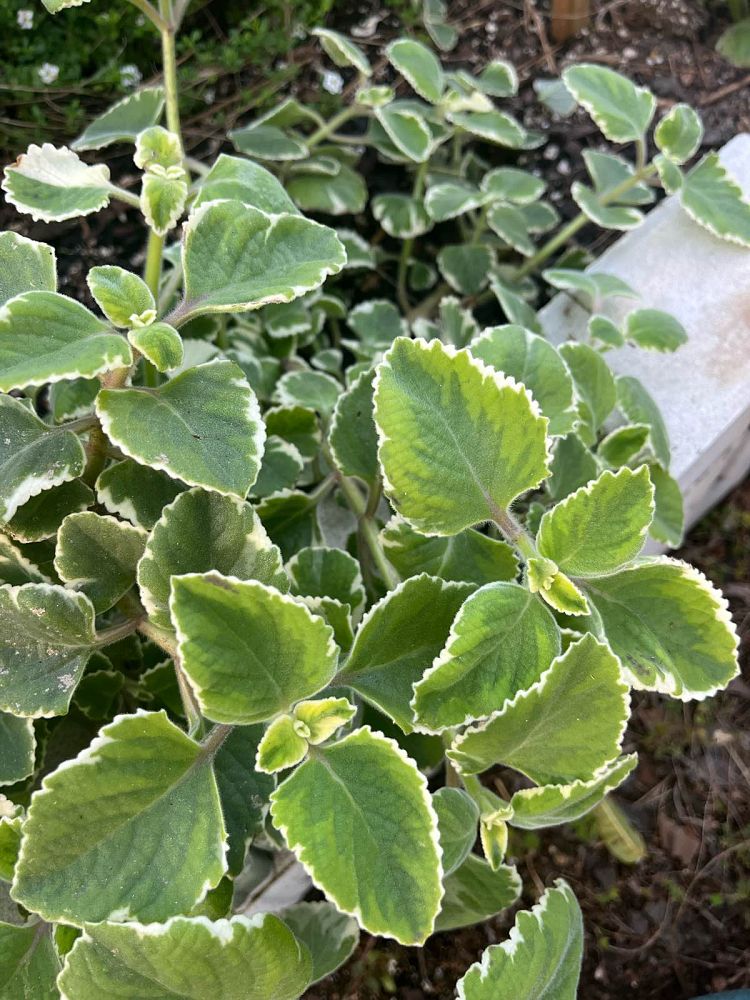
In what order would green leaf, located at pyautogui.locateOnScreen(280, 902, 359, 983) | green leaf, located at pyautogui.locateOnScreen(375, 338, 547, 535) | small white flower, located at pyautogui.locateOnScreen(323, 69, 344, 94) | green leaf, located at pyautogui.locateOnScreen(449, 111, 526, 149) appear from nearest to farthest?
1. green leaf, located at pyautogui.locateOnScreen(375, 338, 547, 535)
2. green leaf, located at pyautogui.locateOnScreen(280, 902, 359, 983)
3. green leaf, located at pyautogui.locateOnScreen(449, 111, 526, 149)
4. small white flower, located at pyautogui.locateOnScreen(323, 69, 344, 94)

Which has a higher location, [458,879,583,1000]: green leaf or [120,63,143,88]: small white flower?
[120,63,143,88]: small white flower

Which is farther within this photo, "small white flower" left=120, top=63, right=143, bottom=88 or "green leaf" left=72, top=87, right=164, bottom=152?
"small white flower" left=120, top=63, right=143, bottom=88

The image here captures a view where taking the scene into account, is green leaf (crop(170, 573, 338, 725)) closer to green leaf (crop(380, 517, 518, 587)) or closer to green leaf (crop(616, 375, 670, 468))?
green leaf (crop(380, 517, 518, 587))

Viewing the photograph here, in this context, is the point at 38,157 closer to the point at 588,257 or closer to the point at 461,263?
the point at 461,263

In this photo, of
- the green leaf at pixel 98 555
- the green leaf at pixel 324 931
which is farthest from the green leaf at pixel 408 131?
the green leaf at pixel 324 931

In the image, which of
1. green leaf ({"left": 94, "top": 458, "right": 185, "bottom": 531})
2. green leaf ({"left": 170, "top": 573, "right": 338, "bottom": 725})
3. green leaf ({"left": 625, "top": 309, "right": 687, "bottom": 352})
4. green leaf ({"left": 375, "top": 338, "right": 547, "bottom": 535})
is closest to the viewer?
green leaf ({"left": 170, "top": 573, "right": 338, "bottom": 725})

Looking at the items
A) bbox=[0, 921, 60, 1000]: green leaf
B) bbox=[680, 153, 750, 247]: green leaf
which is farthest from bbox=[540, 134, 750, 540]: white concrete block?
bbox=[0, 921, 60, 1000]: green leaf
